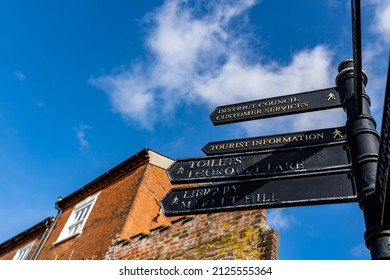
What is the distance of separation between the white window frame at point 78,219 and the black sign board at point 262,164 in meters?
9.99

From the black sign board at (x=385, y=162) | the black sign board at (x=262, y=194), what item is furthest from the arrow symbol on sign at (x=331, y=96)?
the black sign board at (x=385, y=162)

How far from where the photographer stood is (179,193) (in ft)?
11.6

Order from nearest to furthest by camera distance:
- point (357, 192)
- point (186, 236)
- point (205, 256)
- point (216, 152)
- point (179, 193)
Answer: point (357, 192) < point (179, 193) < point (216, 152) < point (205, 256) < point (186, 236)

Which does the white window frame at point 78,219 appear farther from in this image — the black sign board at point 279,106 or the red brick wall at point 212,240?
the black sign board at point 279,106

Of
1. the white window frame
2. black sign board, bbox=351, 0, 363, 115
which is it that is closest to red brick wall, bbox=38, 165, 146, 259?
the white window frame

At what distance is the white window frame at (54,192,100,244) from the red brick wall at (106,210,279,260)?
4105mm

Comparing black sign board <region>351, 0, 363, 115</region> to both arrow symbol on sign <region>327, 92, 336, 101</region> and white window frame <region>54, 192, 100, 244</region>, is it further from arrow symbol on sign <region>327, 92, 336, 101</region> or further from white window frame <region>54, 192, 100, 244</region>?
white window frame <region>54, 192, 100, 244</region>

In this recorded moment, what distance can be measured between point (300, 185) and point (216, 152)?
1.03 metres

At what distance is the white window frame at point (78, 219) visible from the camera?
12898 mm

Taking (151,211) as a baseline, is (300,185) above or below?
below

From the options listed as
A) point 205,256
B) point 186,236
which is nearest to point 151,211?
point 186,236

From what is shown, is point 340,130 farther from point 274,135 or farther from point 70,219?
point 70,219

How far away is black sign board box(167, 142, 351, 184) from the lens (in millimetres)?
3094
